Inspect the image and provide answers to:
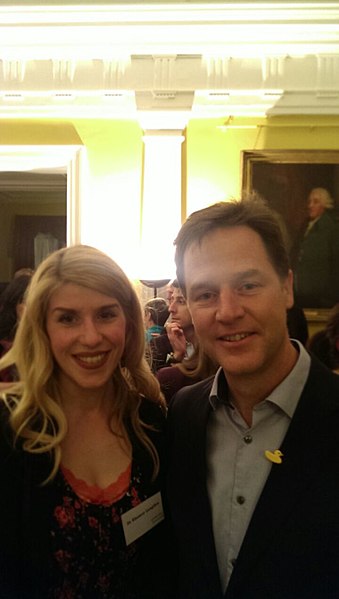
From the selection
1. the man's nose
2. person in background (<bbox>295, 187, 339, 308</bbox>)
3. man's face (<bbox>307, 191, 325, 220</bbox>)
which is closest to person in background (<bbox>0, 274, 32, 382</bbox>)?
the man's nose

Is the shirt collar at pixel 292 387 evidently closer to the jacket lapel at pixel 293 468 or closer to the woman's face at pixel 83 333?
the jacket lapel at pixel 293 468

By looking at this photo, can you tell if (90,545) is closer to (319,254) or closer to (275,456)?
(275,456)

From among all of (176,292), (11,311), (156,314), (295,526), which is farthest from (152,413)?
(156,314)

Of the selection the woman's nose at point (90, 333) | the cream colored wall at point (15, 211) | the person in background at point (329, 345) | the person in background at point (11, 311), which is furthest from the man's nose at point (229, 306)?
the cream colored wall at point (15, 211)

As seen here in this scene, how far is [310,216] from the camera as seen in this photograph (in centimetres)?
391

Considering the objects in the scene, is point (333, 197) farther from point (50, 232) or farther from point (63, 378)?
point (50, 232)

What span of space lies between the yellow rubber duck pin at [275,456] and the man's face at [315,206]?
3012mm

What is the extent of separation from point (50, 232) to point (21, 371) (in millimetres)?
6584

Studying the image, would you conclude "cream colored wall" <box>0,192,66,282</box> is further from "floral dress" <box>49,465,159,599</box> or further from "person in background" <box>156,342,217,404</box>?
"floral dress" <box>49,465,159,599</box>

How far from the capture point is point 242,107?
3.93 metres

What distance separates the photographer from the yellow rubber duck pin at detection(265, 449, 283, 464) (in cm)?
119

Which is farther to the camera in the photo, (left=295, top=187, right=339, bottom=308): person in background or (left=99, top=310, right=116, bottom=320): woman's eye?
(left=295, top=187, right=339, bottom=308): person in background

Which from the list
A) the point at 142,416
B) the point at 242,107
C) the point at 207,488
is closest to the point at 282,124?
the point at 242,107

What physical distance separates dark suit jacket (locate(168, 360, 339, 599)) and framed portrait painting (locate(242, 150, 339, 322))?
270cm
